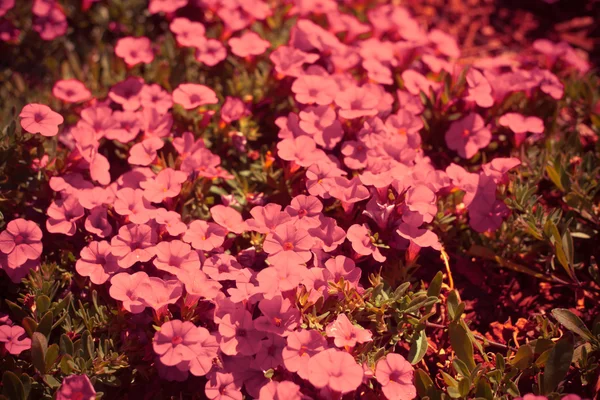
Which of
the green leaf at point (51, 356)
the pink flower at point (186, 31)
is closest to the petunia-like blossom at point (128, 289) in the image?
the green leaf at point (51, 356)

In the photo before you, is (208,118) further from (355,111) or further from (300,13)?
(300,13)

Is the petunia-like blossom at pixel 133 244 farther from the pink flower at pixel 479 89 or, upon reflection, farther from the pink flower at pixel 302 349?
the pink flower at pixel 479 89

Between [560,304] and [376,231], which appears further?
[560,304]

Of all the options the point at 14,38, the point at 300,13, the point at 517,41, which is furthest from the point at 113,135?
the point at 517,41

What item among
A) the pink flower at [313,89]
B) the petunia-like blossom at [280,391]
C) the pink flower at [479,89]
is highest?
the pink flower at [313,89]

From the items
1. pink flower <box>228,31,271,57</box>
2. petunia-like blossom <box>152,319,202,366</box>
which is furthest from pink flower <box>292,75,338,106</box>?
petunia-like blossom <box>152,319,202,366</box>

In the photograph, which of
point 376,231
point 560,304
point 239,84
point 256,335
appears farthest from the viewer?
point 239,84

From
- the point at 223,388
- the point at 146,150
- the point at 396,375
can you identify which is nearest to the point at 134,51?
the point at 146,150

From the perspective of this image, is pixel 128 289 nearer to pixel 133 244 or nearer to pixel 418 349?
pixel 133 244
